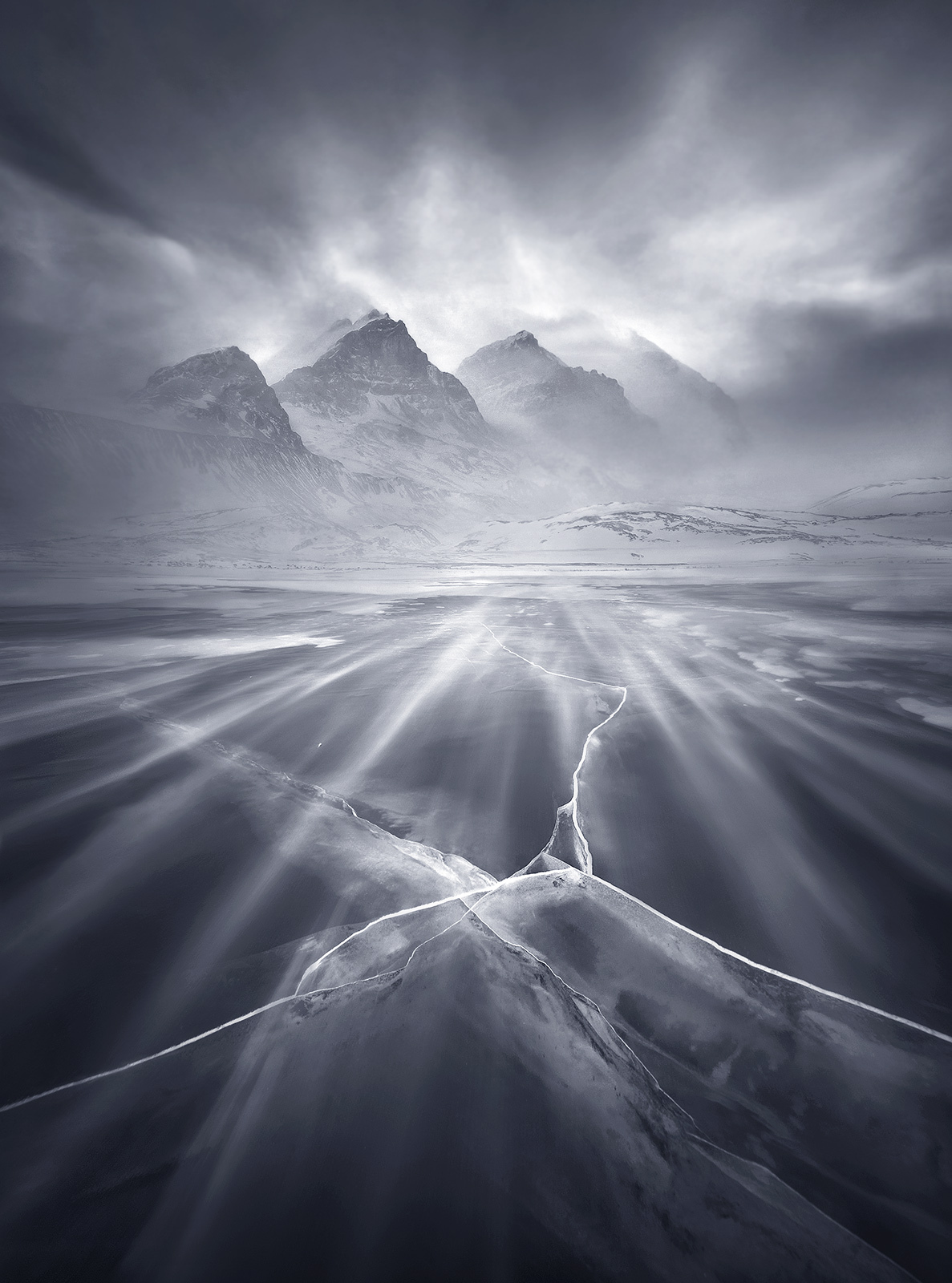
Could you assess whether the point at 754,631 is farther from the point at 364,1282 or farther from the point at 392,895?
the point at 364,1282

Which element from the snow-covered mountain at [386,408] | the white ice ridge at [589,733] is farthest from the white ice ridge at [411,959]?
the snow-covered mountain at [386,408]

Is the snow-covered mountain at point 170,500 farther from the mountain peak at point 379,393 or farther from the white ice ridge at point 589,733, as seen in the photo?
the mountain peak at point 379,393

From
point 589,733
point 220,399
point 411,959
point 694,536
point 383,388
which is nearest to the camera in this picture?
point 411,959

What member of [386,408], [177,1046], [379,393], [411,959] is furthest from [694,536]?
[379,393]

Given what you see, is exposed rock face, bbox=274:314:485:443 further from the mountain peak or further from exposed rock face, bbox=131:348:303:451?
exposed rock face, bbox=131:348:303:451

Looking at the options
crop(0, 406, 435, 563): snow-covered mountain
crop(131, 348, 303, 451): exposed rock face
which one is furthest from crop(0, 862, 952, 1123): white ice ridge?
crop(131, 348, 303, 451): exposed rock face

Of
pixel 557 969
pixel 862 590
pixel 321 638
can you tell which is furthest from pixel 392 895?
pixel 862 590

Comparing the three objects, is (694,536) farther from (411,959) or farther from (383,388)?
(383,388)
